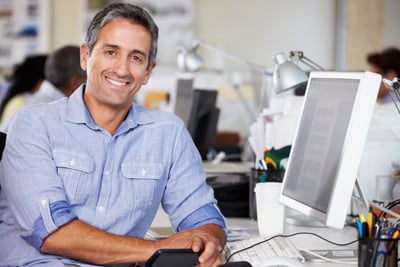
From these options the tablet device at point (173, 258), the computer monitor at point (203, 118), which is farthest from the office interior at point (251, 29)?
the tablet device at point (173, 258)

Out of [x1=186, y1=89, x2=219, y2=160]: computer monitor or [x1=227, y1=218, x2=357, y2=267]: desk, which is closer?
[x1=227, y1=218, x2=357, y2=267]: desk

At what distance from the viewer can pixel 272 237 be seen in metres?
1.85

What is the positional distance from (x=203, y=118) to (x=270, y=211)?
4.83 feet

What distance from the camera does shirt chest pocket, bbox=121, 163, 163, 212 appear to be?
1870mm

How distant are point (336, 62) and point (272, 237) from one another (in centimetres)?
506

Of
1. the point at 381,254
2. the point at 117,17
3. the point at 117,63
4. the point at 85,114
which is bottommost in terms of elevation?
the point at 381,254

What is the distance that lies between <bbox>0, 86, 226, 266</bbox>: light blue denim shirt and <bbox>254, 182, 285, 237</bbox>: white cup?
0.39ft

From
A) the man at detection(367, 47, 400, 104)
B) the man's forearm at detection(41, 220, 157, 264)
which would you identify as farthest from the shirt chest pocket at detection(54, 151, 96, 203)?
the man at detection(367, 47, 400, 104)

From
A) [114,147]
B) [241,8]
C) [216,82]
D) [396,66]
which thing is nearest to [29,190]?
[114,147]

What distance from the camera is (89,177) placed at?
1.83 m

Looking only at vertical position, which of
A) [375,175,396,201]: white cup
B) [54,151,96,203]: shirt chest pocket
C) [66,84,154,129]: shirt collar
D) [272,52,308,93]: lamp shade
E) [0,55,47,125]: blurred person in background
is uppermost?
[272,52,308,93]: lamp shade

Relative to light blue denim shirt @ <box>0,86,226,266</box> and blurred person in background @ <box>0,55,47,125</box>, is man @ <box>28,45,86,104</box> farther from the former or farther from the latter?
light blue denim shirt @ <box>0,86,226,266</box>

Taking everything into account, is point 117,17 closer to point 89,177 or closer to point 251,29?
point 89,177

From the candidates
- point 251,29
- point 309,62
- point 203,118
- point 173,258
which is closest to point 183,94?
point 203,118
